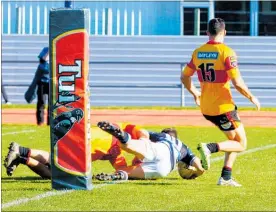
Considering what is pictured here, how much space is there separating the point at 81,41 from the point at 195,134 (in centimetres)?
927

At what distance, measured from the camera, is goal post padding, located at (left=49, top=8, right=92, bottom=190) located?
9969 mm

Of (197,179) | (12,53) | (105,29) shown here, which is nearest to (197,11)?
(105,29)

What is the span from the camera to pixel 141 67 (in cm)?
2995

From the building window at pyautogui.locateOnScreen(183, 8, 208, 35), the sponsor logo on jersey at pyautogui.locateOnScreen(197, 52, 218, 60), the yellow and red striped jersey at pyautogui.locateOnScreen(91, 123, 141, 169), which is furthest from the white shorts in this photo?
the building window at pyautogui.locateOnScreen(183, 8, 208, 35)

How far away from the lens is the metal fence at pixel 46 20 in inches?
1246

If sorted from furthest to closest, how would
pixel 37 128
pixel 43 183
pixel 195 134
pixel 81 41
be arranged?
1. pixel 37 128
2. pixel 195 134
3. pixel 43 183
4. pixel 81 41

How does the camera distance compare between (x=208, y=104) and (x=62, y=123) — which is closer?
(x=62, y=123)

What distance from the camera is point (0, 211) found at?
337 inches

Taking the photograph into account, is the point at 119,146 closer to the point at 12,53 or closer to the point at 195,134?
the point at 195,134

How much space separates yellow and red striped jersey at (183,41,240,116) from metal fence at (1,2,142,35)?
66.8 ft

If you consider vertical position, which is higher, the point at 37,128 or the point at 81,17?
the point at 81,17

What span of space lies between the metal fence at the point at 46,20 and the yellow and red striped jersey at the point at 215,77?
20371mm

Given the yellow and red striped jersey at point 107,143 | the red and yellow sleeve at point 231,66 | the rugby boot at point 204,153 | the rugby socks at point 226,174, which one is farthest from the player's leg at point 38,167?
the red and yellow sleeve at point 231,66

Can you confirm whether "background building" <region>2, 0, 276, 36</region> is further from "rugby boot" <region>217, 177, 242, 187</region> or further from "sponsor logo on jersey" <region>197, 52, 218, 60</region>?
"rugby boot" <region>217, 177, 242, 187</region>
